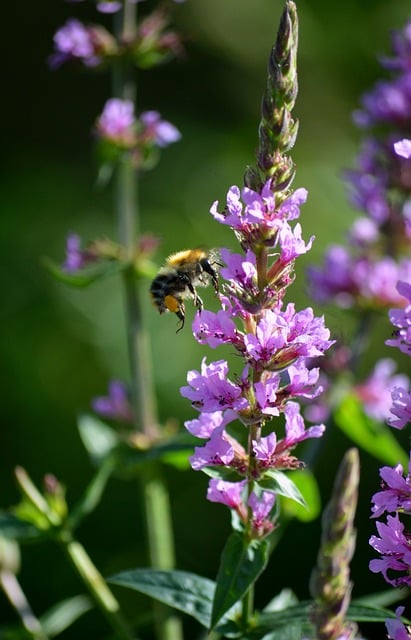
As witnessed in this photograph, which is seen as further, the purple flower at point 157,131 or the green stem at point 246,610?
the purple flower at point 157,131

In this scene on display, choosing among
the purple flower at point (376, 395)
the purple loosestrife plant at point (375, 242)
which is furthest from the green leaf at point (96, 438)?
the purple flower at point (376, 395)

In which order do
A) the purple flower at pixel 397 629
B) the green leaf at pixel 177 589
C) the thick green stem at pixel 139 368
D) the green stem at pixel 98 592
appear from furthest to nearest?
the thick green stem at pixel 139 368 < the green stem at pixel 98 592 < the green leaf at pixel 177 589 < the purple flower at pixel 397 629

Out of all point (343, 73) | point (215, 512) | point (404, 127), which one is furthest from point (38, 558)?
point (343, 73)

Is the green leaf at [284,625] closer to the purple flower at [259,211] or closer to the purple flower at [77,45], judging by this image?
the purple flower at [259,211]

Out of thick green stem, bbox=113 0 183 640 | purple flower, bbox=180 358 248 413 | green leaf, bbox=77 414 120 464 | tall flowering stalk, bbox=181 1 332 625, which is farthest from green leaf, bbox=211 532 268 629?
green leaf, bbox=77 414 120 464

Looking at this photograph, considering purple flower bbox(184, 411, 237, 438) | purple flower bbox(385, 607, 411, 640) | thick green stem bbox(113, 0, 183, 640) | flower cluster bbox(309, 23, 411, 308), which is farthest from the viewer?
flower cluster bbox(309, 23, 411, 308)

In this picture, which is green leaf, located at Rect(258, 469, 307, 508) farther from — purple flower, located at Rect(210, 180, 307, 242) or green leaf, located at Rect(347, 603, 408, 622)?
purple flower, located at Rect(210, 180, 307, 242)
